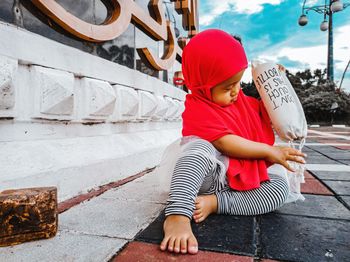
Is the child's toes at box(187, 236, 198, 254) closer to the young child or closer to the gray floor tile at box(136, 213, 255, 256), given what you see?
the gray floor tile at box(136, 213, 255, 256)

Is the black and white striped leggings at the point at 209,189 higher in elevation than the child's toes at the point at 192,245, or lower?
higher

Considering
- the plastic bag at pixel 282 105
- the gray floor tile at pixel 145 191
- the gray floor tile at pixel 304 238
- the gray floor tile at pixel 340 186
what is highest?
the plastic bag at pixel 282 105

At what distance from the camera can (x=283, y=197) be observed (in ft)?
4.04

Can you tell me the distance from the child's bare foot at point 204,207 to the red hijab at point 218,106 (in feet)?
0.34

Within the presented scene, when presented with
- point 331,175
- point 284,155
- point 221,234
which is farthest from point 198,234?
point 331,175

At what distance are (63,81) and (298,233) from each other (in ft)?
3.80

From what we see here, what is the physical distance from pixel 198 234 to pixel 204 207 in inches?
5.7

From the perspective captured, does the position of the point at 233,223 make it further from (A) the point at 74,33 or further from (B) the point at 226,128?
(A) the point at 74,33

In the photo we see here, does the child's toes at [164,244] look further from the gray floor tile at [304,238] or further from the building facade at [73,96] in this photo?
the building facade at [73,96]


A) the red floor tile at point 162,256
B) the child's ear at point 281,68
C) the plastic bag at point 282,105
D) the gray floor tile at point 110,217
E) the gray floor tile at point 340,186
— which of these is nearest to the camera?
the red floor tile at point 162,256

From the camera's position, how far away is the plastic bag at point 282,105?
1.24 meters

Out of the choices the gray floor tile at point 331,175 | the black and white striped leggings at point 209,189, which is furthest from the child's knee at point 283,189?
the gray floor tile at point 331,175

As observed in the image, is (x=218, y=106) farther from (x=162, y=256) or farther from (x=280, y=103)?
(x=162, y=256)

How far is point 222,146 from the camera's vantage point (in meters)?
1.18
